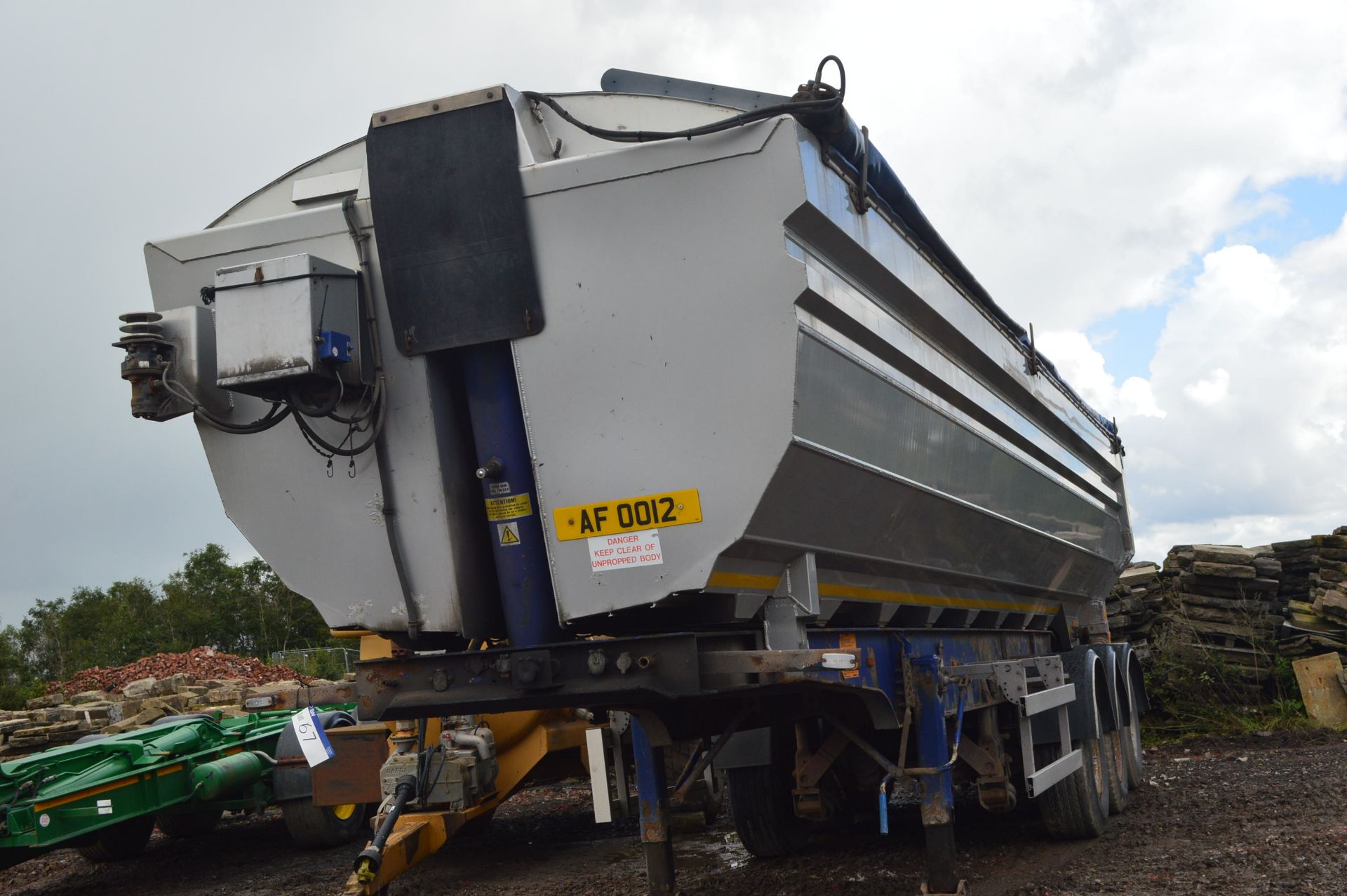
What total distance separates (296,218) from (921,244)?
8.89 feet

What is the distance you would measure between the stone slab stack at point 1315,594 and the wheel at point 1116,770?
17.5 feet

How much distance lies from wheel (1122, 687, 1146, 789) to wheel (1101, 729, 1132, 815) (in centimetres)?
10

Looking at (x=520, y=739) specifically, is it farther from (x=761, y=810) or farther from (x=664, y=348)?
(x=664, y=348)

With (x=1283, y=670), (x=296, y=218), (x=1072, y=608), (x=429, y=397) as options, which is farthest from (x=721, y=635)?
(x=1283, y=670)

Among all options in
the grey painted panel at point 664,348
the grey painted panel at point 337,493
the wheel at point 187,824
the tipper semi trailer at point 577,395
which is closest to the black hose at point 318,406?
the tipper semi trailer at point 577,395

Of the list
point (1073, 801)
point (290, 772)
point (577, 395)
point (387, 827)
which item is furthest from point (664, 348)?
point (290, 772)

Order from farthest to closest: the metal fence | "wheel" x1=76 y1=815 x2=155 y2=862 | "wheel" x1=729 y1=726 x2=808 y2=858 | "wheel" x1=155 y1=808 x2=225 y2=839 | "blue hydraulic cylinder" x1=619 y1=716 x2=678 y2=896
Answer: the metal fence, "wheel" x1=155 y1=808 x2=225 y2=839, "wheel" x1=76 y1=815 x2=155 y2=862, "wheel" x1=729 y1=726 x2=808 y2=858, "blue hydraulic cylinder" x1=619 y1=716 x2=678 y2=896

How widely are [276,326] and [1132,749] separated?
760cm

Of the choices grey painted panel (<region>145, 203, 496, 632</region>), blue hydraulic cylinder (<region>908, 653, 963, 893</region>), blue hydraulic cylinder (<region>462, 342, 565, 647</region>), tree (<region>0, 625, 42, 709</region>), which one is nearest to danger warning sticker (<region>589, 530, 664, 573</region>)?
blue hydraulic cylinder (<region>462, 342, 565, 647</region>)

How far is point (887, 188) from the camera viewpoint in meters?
4.81

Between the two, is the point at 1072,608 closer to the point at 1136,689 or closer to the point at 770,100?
the point at 1136,689

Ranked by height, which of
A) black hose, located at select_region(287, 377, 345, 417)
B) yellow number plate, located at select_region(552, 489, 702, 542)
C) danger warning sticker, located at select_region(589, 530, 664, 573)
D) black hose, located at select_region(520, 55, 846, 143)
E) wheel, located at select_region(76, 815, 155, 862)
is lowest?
wheel, located at select_region(76, 815, 155, 862)

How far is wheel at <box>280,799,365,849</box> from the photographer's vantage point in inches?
328

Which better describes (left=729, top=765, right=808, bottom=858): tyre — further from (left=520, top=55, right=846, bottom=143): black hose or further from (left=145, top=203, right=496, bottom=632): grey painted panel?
(left=520, top=55, right=846, bottom=143): black hose
